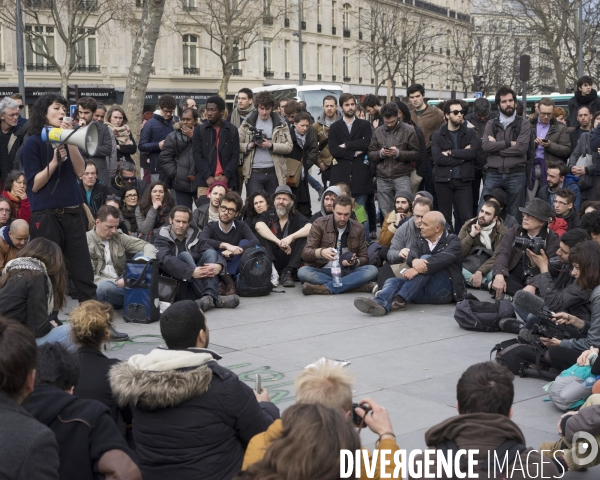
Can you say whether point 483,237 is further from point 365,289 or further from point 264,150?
point 264,150

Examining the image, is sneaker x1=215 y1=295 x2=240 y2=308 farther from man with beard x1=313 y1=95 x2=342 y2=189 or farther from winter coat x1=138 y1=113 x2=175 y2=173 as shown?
man with beard x1=313 y1=95 x2=342 y2=189

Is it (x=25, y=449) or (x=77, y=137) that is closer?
(x=25, y=449)

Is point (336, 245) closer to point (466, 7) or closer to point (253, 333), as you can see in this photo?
point (253, 333)

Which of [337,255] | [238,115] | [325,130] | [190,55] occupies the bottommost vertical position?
[337,255]

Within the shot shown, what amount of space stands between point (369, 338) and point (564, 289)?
2.05 metres

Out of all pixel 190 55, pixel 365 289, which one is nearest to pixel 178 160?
pixel 365 289

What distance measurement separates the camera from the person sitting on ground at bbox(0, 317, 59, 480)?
122 inches

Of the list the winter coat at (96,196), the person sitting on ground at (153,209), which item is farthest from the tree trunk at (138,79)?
the person sitting on ground at (153,209)

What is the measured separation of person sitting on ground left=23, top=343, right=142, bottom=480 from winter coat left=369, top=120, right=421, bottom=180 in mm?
8786

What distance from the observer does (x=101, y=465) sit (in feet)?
12.6

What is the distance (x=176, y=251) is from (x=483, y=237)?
3.54 metres

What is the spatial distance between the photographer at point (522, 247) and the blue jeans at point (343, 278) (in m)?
1.51

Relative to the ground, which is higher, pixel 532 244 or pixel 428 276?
pixel 532 244

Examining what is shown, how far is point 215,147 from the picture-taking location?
11953mm
